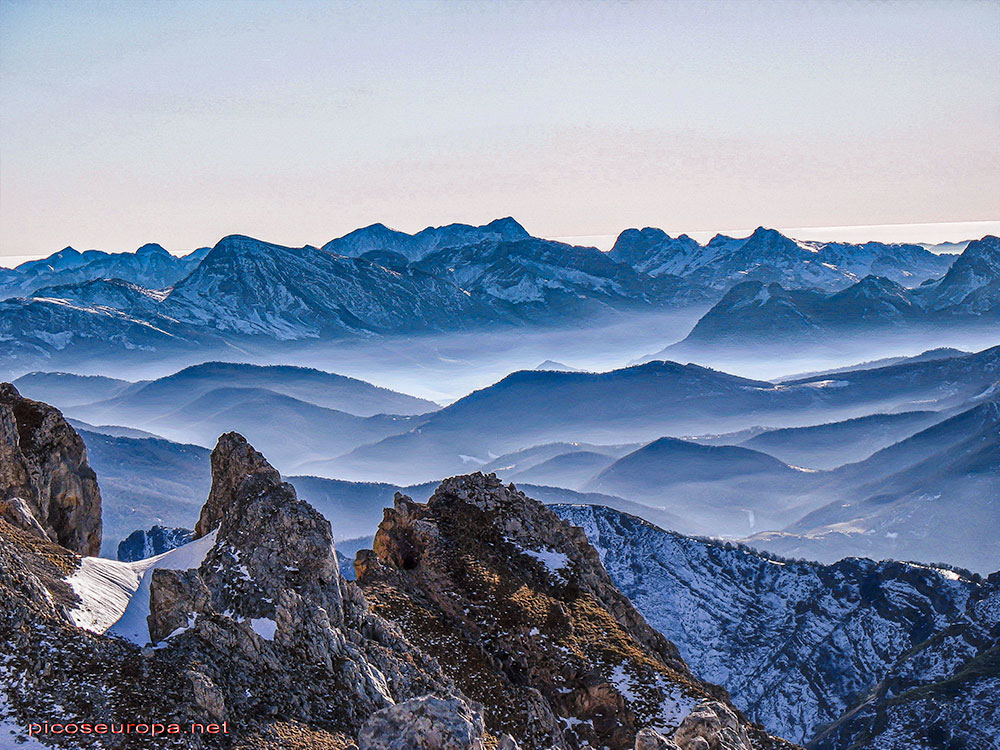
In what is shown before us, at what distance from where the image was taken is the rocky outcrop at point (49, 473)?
55.4 m

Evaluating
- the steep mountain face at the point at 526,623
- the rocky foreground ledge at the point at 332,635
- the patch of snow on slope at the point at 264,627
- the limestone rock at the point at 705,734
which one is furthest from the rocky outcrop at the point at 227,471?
the limestone rock at the point at 705,734

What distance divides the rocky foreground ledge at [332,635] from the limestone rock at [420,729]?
65mm

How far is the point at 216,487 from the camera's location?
6334cm

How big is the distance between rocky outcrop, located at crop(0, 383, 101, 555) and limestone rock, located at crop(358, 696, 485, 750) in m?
28.2

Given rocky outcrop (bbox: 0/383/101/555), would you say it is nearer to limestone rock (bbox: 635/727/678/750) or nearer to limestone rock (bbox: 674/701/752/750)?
limestone rock (bbox: 635/727/678/750)

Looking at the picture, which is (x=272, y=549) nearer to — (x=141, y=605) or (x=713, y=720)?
(x=141, y=605)

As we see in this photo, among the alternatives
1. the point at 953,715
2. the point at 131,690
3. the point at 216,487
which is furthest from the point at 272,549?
the point at 953,715

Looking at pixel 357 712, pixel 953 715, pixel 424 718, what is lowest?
pixel 953 715

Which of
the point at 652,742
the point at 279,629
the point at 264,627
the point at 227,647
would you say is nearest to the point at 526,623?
the point at 652,742

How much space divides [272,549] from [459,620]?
1553 cm

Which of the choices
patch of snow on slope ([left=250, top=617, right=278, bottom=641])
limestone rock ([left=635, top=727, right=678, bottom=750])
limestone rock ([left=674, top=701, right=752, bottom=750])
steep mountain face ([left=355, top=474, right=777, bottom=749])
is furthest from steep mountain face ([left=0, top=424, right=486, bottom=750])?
limestone rock ([left=674, top=701, right=752, bottom=750])

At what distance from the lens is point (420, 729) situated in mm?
32406

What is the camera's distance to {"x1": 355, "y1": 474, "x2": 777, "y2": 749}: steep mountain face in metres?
51.3

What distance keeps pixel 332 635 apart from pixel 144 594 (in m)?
9.22
